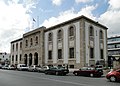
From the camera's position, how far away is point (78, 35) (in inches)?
1593

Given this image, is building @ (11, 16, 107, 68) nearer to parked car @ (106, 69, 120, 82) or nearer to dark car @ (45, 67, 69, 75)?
dark car @ (45, 67, 69, 75)

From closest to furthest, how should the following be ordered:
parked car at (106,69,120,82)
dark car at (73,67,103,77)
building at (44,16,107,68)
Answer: parked car at (106,69,120,82)
dark car at (73,67,103,77)
building at (44,16,107,68)

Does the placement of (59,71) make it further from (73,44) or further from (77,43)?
(73,44)

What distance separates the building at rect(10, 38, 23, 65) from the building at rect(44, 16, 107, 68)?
65.9ft

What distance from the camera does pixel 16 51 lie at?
69812 mm

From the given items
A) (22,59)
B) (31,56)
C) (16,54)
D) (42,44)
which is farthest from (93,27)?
(16,54)

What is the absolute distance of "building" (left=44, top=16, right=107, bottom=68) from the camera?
3969cm

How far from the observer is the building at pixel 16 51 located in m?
66.6

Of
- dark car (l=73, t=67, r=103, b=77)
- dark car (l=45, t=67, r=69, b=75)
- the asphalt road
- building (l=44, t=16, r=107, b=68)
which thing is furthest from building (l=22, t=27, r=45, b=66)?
the asphalt road

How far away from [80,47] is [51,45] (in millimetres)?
10631

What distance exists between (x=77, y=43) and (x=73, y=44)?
1.16m

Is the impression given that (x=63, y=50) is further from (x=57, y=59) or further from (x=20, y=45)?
(x=20, y=45)

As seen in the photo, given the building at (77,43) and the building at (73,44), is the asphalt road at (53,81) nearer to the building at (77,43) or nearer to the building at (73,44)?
the building at (77,43)

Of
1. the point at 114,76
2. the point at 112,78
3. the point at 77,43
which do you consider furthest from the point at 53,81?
the point at 77,43
